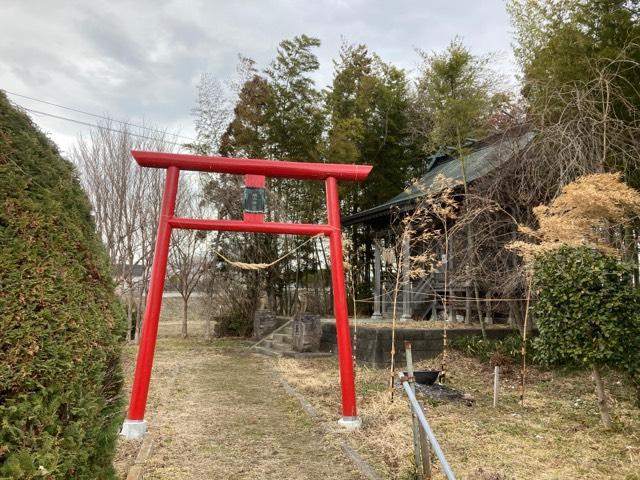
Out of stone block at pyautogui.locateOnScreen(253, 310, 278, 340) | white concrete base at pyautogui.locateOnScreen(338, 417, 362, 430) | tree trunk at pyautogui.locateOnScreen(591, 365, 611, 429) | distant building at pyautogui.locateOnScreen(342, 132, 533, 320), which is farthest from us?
stone block at pyautogui.locateOnScreen(253, 310, 278, 340)

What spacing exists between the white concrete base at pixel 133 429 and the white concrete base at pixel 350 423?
72.7 inches

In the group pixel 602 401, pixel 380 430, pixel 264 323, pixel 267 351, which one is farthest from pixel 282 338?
pixel 602 401

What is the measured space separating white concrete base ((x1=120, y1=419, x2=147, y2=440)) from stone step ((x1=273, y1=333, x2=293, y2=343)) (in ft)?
21.1

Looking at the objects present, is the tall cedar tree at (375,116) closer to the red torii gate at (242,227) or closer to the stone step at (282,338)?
the stone step at (282,338)

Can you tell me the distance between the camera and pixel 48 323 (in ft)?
4.75

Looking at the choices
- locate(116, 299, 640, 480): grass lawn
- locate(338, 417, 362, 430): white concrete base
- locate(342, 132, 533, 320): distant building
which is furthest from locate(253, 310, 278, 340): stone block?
locate(338, 417, 362, 430): white concrete base

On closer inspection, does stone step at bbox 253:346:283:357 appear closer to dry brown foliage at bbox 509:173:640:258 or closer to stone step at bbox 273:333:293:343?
stone step at bbox 273:333:293:343

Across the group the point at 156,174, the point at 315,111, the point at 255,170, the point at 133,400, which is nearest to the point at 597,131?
the point at 255,170

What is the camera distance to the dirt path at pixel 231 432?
3.54 metres

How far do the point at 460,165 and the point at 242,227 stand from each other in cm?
827

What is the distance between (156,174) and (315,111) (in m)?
4.38

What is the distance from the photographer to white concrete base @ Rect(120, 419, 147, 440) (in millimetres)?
4258

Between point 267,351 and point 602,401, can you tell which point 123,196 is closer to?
point 267,351

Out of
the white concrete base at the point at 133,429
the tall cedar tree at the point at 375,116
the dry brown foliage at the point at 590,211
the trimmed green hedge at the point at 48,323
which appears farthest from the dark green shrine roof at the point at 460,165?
the trimmed green hedge at the point at 48,323
